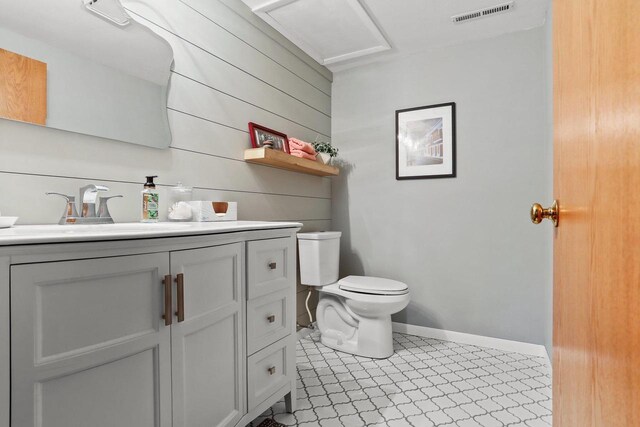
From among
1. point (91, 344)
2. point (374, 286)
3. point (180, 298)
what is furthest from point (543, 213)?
point (374, 286)

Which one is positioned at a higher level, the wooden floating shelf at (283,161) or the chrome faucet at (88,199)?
the wooden floating shelf at (283,161)

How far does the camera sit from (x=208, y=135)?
1926 millimetres

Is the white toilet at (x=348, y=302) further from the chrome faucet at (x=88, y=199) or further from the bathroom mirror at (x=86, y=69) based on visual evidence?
the chrome faucet at (x=88, y=199)

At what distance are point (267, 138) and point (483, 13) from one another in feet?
5.41

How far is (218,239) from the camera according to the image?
1273mm

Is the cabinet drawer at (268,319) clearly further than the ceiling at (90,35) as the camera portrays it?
Yes

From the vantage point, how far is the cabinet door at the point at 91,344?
0.76 m

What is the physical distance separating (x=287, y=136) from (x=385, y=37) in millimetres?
1044

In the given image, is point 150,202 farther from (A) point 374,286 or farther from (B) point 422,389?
(B) point 422,389

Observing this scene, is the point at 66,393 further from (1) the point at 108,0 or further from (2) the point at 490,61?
(2) the point at 490,61

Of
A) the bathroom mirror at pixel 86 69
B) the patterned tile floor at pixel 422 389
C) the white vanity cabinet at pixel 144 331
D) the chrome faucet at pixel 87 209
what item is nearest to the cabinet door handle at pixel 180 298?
the white vanity cabinet at pixel 144 331

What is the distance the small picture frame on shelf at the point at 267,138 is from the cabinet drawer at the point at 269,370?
121 cm

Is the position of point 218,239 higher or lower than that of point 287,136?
lower

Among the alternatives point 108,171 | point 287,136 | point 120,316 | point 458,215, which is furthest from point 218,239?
point 458,215
